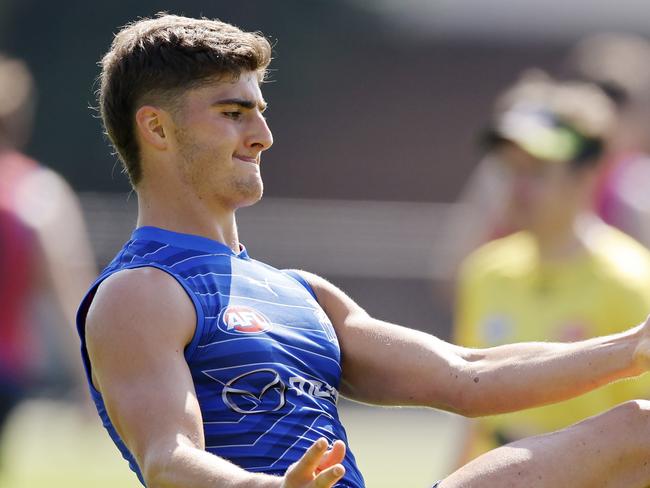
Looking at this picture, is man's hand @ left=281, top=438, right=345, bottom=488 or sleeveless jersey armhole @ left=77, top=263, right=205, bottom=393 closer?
man's hand @ left=281, top=438, right=345, bottom=488

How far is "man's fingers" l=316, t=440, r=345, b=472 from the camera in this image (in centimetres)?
325

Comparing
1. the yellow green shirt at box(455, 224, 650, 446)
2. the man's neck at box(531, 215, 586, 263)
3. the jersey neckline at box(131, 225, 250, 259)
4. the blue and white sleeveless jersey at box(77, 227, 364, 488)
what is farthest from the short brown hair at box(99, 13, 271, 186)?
the man's neck at box(531, 215, 586, 263)

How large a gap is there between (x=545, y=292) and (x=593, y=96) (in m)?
1.24

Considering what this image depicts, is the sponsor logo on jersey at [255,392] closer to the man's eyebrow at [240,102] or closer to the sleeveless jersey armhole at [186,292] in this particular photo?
the sleeveless jersey armhole at [186,292]

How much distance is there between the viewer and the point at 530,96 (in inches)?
301

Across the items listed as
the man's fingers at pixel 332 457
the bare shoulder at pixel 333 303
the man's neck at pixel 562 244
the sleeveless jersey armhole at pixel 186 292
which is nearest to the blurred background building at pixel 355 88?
the man's neck at pixel 562 244

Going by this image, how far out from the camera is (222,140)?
404 centimetres

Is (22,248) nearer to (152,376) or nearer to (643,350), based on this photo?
(152,376)

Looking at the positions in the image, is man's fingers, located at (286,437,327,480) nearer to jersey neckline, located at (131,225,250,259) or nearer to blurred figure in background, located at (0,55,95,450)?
jersey neckline, located at (131,225,250,259)

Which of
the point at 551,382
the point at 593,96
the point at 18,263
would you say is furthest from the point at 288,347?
the point at 18,263

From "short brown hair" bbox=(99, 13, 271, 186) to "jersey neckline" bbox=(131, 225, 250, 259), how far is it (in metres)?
0.17

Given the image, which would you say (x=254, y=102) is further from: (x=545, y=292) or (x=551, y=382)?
(x=545, y=292)

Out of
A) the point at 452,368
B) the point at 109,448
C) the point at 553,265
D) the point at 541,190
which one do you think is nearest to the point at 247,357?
the point at 452,368

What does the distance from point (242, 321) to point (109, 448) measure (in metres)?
8.94
